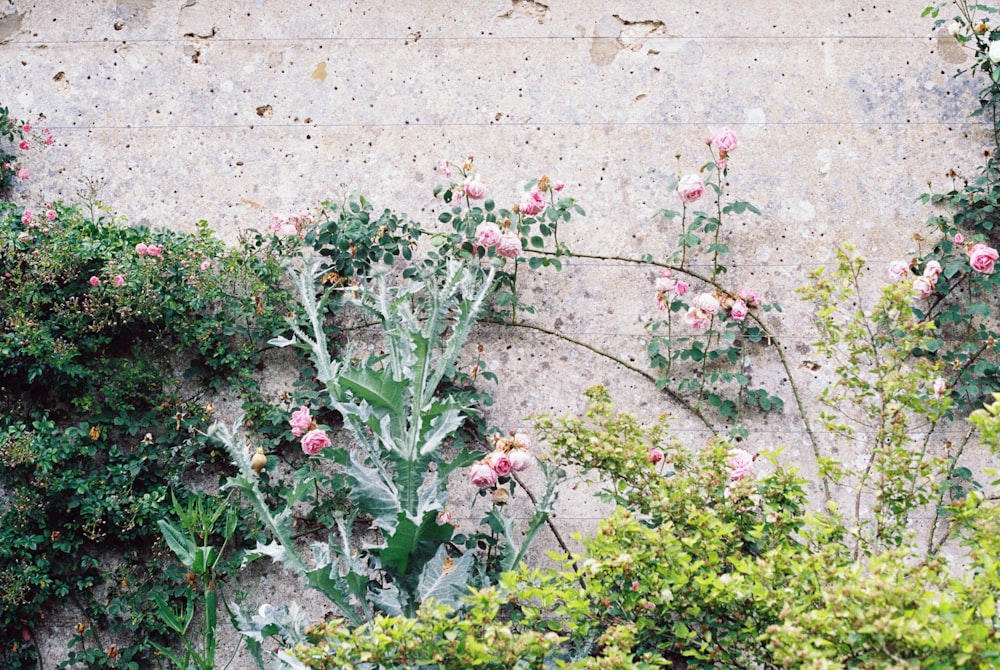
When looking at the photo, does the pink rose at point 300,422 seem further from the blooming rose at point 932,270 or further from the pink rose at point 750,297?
the blooming rose at point 932,270

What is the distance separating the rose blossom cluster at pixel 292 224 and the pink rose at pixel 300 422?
0.70m

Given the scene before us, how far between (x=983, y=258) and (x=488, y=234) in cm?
169

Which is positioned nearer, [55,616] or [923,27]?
[55,616]

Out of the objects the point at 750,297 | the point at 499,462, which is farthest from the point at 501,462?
the point at 750,297

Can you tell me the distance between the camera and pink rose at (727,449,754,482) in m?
2.83

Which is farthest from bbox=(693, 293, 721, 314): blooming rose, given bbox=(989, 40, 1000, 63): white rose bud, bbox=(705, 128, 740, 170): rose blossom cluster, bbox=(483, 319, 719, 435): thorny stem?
bbox=(989, 40, 1000, 63): white rose bud

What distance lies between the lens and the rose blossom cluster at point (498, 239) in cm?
328

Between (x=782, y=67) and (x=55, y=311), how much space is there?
280cm

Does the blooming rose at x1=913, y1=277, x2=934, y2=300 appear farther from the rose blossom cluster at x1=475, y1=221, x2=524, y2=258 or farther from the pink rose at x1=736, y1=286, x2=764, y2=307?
the rose blossom cluster at x1=475, y1=221, x2=524, y2=258

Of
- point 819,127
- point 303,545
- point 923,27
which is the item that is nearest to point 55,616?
point 303,545

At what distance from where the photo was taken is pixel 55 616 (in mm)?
3396

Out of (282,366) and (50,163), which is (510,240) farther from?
(50,163)

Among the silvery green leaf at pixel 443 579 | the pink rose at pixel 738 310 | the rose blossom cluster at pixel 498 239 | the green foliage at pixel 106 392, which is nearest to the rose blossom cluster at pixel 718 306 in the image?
the pink rose at pixel 738 310

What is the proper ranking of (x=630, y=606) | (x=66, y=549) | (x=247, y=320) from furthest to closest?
1. (x=247, y=320)
2. (x=66, y=549)
3. (x=630, y=606)
